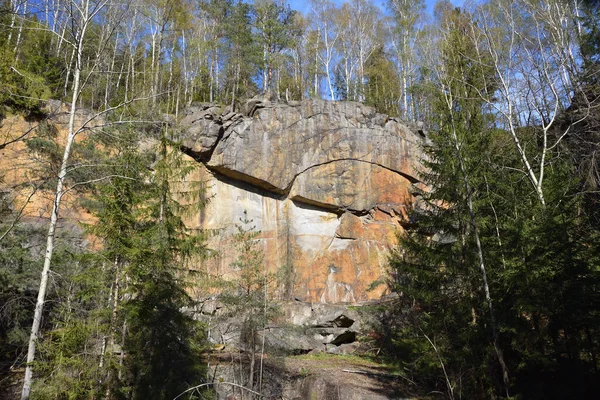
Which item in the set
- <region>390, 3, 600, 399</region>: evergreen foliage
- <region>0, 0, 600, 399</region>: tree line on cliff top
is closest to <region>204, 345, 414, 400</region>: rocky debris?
<region>0, 0, 600, 399</region>: tree line on cliff top

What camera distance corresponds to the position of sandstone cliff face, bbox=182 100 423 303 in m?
22.5

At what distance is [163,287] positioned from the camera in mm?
11289

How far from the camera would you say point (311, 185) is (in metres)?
23.3

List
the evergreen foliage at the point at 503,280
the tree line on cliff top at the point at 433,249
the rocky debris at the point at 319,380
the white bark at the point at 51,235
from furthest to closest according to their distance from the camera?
1. the rocky debris at the point at 319,380
2. the evergreen foliage at the point at 503,280
3. the tree line on cliff top at the point at 433,249
4. the white bark at the point at 51,235

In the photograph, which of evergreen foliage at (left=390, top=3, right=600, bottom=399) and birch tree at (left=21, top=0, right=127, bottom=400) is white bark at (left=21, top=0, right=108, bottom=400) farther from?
evergreen foliage at (left=390, top=3, right=600, bottom=399)

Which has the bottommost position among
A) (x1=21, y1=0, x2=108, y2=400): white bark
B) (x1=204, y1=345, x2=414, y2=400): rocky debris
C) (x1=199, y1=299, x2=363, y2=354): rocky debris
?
(x1=204, y1=345, x2=414, y2=400): rocky debris

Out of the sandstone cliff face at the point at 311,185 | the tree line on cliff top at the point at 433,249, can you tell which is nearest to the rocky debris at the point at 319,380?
the tree line on cliff top at the point at 433,249

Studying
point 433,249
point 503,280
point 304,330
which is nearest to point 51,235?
point 433,249

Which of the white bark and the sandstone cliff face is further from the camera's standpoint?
the sandstone cliff face

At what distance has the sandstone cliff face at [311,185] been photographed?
73.8ft

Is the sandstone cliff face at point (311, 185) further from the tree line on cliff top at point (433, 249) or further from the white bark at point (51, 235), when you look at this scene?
the white bark at point (51, 235)

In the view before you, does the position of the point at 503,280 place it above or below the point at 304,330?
above

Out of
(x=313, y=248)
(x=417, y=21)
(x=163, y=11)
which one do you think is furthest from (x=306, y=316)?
(x=417, y=21)

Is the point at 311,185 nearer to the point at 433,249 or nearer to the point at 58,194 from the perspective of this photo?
the point at 433,249
